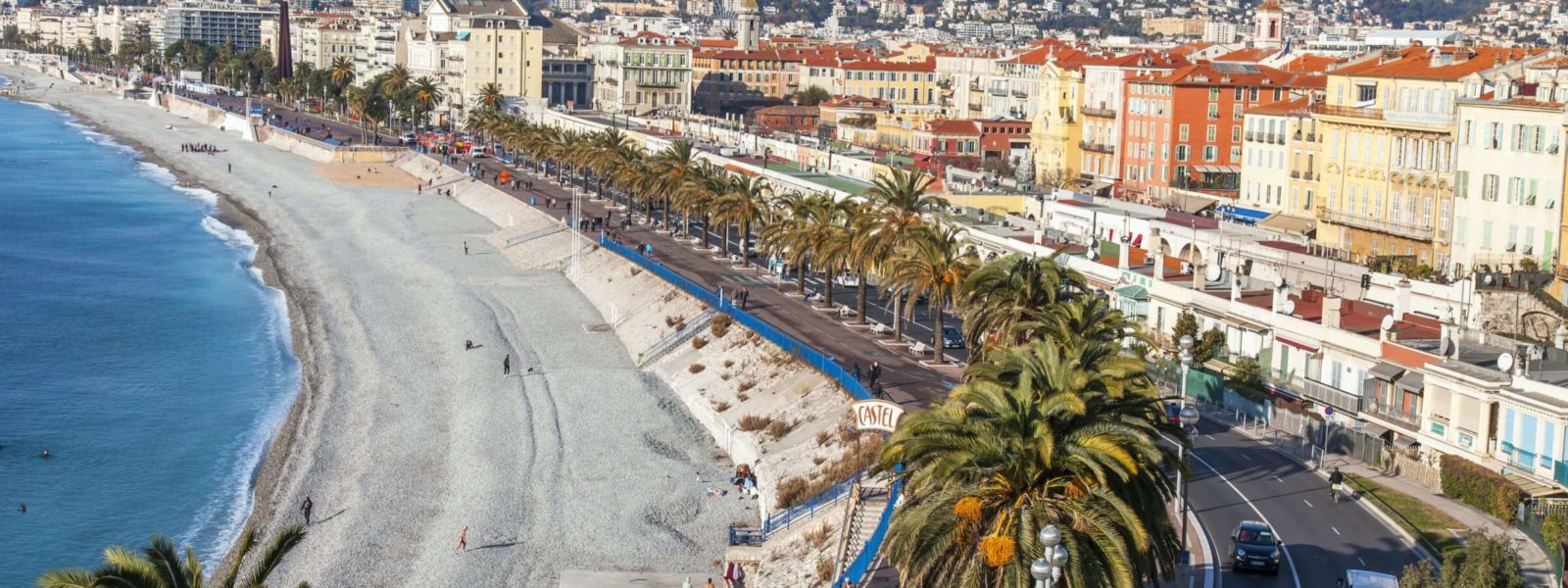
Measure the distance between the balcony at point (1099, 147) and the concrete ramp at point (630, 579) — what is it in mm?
64858

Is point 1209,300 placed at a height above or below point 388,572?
above

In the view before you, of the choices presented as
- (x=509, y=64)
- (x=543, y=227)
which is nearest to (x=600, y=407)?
(x=543, y=227)

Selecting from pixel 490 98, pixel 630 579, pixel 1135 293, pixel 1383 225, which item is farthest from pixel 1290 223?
pixel 490 98

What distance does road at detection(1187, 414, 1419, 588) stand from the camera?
1374 inches

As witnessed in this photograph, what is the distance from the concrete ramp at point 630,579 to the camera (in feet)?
142

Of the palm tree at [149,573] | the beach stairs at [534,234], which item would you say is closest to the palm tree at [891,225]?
the palm tree at [149,573]

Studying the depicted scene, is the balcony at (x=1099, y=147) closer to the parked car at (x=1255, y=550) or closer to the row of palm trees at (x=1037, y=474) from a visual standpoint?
the row of palm trees at (x=1037, y=474)

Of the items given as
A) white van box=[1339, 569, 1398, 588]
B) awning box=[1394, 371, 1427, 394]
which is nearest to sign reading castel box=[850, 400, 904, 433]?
awning box=[1394, 371, 1427, 394]

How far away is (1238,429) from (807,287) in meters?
32.6

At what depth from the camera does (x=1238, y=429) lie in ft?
156

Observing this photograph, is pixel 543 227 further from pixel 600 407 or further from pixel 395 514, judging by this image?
pixel 395 514

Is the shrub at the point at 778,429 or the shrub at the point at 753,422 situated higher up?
the shrub at the point at 778,429

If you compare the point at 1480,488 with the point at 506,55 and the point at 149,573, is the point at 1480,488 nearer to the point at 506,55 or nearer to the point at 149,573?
the point at 149,573

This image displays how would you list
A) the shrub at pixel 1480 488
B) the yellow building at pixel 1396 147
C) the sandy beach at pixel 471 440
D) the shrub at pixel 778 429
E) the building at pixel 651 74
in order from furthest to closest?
the building at pixel 651 74 → the yellow building at pixel 1396 147 → the shrub at pixel 778 429 → the sandy beach at pixel 471 440 → the shrub at pixel 1480 488
